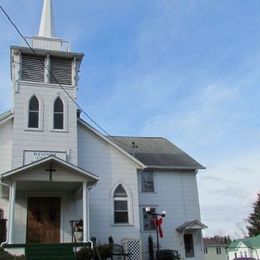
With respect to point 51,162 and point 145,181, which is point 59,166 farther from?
point 145,181

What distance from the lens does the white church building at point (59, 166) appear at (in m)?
19.1

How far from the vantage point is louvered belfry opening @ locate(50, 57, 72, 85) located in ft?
72.7

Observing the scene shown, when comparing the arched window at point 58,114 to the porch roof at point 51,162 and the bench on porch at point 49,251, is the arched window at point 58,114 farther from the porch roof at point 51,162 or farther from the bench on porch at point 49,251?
the bench on porch at point 49,251

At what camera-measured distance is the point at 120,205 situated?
22.1 meters

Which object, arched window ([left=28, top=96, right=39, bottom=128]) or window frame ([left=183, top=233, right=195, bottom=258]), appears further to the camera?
window frame ([left=183, top=233, right=195, bottom=258])

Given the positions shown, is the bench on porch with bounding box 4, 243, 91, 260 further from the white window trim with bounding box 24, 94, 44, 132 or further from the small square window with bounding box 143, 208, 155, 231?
the small square window with bounding box 143, 208, 155, 231

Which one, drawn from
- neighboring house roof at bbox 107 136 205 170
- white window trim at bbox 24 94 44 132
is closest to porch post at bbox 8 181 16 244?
white window trim at bbox 24 94 44 132

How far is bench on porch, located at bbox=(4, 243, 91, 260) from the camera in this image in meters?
15.2

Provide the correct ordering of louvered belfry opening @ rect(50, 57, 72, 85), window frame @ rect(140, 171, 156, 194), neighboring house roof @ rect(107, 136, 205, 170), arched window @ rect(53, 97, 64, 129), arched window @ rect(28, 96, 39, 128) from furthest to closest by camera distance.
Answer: neighboring house roof @ rect(107, 136, 205, 170), window frame @ rect(140, 171, 156, 194), louvered belfry opening @ rect(50, 57, 72, 85), arched window @ rect(53, 97, 64, 129), arched window @ rect(28, 96, 39, 128)

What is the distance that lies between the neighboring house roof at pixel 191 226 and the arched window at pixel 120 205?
449cm

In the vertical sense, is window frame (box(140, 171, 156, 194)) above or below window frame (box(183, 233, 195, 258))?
above

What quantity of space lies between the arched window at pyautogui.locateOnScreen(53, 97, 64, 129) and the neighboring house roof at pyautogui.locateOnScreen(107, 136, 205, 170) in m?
4.38

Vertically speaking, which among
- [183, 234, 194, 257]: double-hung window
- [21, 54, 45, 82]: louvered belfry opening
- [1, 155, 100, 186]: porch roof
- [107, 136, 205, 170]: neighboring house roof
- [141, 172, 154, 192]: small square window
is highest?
[21, 54, 45, 82]: louvered belfry opening

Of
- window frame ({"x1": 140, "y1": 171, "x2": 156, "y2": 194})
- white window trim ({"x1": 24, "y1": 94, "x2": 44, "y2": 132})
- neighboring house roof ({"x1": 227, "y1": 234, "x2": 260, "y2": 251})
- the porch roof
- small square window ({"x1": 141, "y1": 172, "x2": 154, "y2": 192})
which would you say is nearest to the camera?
the porch roof
